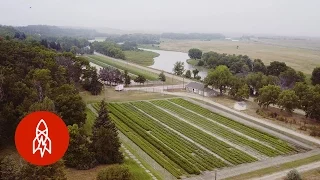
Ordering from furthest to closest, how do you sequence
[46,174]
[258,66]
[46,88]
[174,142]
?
[258,66]
[46,88]
[174,142]
[46,174]

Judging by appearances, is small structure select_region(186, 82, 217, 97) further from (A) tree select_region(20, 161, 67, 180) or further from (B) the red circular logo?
(B) the red circular logo

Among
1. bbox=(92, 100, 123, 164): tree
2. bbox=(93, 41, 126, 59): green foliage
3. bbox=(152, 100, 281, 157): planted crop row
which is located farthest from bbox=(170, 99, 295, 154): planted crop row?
bbox=(93, 41, 126, 59): green foliage

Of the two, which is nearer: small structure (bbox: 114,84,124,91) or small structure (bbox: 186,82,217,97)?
small structure (bbox: 186,82,217,97)

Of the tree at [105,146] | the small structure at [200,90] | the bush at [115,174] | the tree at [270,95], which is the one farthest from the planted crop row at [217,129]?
the bush at [115,174]

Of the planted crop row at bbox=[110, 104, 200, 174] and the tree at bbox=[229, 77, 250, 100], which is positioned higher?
the tree at bbox=[229, 77, 250, 100]

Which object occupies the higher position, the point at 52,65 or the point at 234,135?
the point at 52,65

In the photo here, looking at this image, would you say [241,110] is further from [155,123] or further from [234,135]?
[155,123]

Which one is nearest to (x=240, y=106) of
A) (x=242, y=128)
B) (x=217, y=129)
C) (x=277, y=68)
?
(x=242, y=128)

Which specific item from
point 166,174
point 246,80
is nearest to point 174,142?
point 166,174
